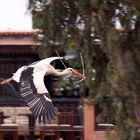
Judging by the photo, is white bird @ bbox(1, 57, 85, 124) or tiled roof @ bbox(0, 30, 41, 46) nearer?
white bird @ bbox(1, 57, 85, 124)

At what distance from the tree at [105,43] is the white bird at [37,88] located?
2.21 m

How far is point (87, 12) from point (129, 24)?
509 millimetres

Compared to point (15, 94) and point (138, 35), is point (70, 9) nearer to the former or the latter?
point (138, 35)

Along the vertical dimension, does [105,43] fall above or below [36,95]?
above

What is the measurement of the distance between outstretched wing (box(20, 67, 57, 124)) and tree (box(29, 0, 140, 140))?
233 cm

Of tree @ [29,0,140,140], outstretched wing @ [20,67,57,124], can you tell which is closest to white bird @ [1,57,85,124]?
outstretched wing @ [20,67,57,124]

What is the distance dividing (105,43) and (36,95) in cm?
327

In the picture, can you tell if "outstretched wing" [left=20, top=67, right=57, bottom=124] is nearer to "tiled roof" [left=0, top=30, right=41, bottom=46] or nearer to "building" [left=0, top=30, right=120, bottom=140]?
"building" [left=0, top=30, right=120, bottom=140]

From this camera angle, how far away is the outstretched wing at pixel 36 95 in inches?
400

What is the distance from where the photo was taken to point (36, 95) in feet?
33.6

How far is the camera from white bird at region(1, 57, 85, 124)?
10062mm

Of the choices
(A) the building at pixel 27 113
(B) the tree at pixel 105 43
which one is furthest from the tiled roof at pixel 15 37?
(B) the tree at pixel 105 43

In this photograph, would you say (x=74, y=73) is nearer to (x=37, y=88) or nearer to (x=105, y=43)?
(x=37, y=88)

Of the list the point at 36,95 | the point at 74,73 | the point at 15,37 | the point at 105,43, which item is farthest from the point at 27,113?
the point at 105,43
